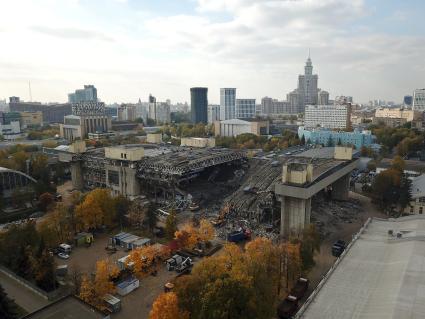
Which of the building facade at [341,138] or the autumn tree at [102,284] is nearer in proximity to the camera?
the autumn tree at [102,284]

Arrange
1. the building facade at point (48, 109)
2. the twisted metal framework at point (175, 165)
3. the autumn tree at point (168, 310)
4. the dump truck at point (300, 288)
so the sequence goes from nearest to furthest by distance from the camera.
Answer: the autumn tree at point (168, 310), the dump truck at point (300, 288), the twisted metal framework at point (175, 165), the building facade at point (48, 109)

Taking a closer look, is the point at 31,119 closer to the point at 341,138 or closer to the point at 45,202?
the point at 45,202

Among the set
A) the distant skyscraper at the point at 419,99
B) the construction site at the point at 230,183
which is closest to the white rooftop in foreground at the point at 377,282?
the construction site at the point at 230,183

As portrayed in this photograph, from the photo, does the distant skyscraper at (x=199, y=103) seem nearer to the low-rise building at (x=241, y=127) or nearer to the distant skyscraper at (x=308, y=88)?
the low-rise building at (x=241, y=127)

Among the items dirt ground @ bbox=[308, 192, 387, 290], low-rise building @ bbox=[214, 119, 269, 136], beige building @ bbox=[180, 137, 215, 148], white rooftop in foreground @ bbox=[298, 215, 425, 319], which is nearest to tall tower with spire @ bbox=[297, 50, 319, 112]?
low-rise building @ bbox=[214, 119, 269, 136]

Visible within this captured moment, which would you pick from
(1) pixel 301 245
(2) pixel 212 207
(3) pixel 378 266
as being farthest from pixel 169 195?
(3) pixel 378 266

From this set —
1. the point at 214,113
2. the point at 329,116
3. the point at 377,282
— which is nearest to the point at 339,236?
the point at 377,282

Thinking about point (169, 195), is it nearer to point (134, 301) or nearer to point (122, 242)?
point (122, 242)

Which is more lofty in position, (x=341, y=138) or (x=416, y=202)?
(x=341, y=138)
